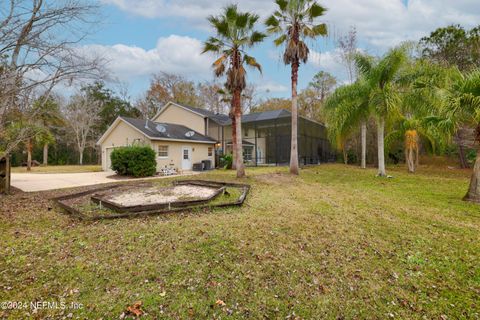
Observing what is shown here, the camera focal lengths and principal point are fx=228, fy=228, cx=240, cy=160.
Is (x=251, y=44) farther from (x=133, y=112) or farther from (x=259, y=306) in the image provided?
(x=133, y=112)

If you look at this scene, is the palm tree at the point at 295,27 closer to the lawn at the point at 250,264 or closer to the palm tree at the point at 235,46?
the palm tree at the point at 235,46

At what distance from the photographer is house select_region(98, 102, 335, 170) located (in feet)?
53.4

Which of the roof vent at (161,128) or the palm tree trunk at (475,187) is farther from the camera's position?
the roof vent at (161,128)

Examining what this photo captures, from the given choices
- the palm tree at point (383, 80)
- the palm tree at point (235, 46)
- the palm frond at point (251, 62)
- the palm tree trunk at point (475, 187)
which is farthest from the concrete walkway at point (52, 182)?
the palm tree trunk at point (475, 187)

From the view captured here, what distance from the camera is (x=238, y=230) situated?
412 centimetres

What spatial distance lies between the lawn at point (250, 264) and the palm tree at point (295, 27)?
8.90 meters

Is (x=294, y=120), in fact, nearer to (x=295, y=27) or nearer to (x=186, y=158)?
(x=295, y=27)

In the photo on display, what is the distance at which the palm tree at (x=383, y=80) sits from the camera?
10344 millimetres

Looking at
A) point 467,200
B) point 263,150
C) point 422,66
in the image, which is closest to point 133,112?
point 263,150

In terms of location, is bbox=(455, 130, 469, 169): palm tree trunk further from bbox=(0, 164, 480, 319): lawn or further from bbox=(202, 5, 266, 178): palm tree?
bbox=(202, 5, 266, 178): palm tree

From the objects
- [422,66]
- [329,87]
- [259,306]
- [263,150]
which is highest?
[329,87]

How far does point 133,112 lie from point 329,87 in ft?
90.5

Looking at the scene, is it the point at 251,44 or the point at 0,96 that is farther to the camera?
the point at 251,44

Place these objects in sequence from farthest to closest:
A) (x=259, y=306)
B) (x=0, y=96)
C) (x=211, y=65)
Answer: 1. (x=211, y=65)
2. (x=0, y=96)
3. (x=259, y=306)
